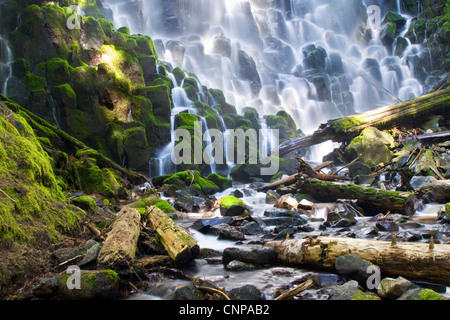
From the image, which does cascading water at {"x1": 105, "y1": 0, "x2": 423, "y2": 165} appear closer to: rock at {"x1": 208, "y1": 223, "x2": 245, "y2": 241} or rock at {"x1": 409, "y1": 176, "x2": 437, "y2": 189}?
rock at {"x1": 409, "y1": 176, "x2": 437, "y2": 189}

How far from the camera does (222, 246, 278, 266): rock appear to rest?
4395 mm

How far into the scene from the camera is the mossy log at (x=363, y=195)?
288 inches

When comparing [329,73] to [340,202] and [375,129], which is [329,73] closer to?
[375,129]

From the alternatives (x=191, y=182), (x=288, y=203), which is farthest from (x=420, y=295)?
(x=191, y=182)

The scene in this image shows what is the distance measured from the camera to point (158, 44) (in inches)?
1283

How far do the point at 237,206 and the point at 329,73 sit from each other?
33918 mm

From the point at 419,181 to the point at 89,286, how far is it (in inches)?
370

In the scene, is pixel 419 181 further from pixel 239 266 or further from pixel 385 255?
pixel 239 266

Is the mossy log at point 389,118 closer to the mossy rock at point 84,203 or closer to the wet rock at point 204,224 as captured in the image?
the wet rock at point 204,224

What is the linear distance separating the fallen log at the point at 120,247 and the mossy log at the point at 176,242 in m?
0.42

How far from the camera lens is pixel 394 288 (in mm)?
2896

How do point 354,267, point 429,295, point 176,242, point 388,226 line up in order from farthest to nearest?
point 388,226 < point 176,242 < point 354,267 < point 429,295

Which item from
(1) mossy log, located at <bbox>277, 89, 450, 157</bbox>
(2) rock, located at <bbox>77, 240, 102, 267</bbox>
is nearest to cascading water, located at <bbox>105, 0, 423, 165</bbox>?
(1) mossy log, located at <bbox>277, 89, 450, 157</bbox>

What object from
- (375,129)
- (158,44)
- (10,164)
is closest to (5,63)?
(10,164)
